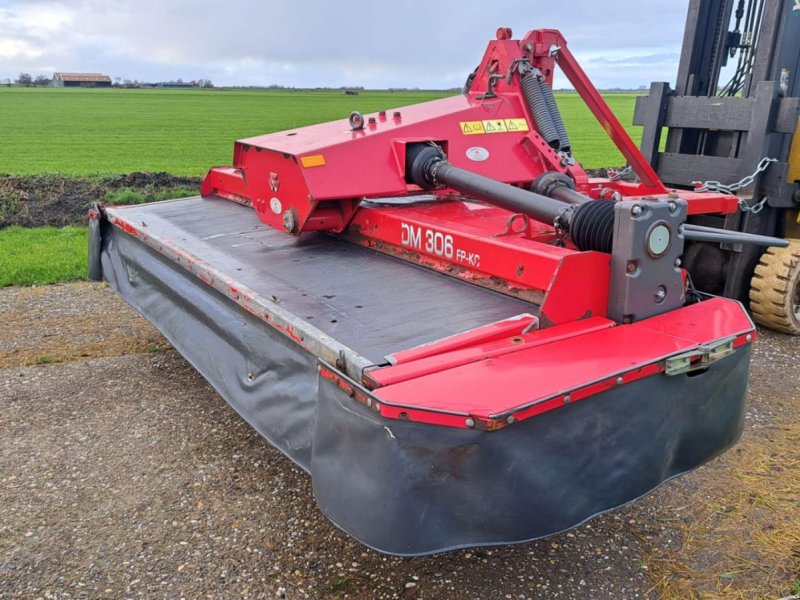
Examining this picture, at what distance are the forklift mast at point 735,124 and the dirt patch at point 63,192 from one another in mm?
7315

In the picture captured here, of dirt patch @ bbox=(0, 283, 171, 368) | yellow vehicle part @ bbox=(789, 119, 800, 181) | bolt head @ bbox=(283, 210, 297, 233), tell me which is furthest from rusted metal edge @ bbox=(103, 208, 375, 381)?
yellow vehicle part @ bbox=(789, 119, 800, 181)

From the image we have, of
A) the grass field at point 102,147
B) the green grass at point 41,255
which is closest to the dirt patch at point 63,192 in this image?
the grass field at point 102,147

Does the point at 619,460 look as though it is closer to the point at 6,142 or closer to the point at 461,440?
the point at 461,440

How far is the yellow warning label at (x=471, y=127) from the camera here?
411cm

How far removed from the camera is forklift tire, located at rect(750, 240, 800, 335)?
508 cm

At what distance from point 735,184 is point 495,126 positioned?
2.16m

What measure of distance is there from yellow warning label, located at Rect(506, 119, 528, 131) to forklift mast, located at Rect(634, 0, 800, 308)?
69.3 inches

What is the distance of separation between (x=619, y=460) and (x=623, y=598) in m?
0.60

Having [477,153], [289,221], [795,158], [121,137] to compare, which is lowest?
[121,137]

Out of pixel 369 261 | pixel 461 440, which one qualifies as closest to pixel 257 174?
pixel 369 261

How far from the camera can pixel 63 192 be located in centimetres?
1077

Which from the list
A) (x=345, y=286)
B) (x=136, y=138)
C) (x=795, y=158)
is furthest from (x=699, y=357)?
(x=136, y=138)

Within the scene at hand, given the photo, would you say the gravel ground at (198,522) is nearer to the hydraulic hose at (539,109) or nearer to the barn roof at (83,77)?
the hydraulic hose at (539,109)

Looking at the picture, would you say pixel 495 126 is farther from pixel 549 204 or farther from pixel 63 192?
pixel 63 192
